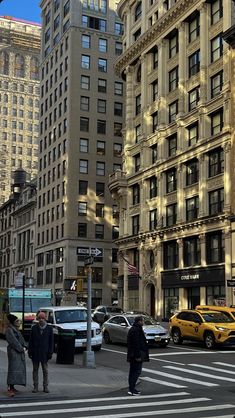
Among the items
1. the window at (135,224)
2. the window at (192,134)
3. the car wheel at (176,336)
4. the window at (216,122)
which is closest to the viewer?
the car wheel at (176,336)

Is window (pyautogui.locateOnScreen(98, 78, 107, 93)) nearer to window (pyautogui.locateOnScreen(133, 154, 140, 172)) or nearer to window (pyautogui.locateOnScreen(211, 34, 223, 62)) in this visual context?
window (pyautogui.locateOnScreen(133, 154, 140, 172))

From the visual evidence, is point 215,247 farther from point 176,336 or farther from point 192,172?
point 176,336

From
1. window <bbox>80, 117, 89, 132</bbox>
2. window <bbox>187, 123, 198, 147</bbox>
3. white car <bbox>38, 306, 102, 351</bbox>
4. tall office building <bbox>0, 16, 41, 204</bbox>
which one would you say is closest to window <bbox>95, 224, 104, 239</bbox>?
window <bbox>80, 117, 89, 132</bbox>

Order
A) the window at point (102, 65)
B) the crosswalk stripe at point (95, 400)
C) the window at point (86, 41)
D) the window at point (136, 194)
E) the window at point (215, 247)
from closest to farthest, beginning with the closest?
1. the crosswalk stripe at point (95, 400)
2. the window at point (215, 247)
3. the window at point (136, 194)
4. the window at point (86, 41)
5. the window at point (102, 65)

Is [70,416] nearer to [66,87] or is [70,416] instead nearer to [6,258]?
[66,87]

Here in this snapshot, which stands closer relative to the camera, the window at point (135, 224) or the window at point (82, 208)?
the window at point (135, 224)

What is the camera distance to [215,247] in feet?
145

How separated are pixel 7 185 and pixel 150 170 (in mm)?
88442

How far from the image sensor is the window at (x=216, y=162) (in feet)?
145

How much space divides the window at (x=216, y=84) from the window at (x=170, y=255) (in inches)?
504

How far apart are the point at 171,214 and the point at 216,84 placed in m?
11.8

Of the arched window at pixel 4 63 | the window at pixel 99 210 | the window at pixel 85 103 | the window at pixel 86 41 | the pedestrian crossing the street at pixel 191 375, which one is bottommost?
the pedestrian crossing the street at pixel 191 375

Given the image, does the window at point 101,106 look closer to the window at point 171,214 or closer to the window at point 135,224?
the window at point 135,224

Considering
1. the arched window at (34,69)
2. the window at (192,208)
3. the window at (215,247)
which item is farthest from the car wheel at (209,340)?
the arched window at (34,69)
